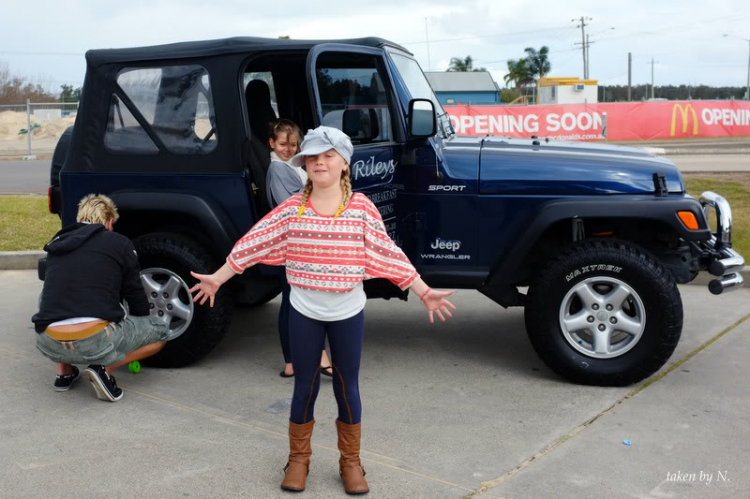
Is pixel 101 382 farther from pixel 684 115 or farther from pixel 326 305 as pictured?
pixel 684 115

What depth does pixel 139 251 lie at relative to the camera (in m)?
5.25

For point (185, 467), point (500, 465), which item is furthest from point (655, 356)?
point (185, 467)

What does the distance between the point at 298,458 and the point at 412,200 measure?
→ 2.05 meters

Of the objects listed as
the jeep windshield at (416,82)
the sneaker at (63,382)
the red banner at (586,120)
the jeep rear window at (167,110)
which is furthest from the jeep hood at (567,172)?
the red banner at (586,120)

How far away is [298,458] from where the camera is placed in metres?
3.67

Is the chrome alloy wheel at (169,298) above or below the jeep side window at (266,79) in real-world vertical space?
below

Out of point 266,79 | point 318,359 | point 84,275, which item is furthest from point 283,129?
point 318,359

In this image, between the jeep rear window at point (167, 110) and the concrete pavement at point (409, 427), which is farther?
the jeep rear window at point (167, 110)

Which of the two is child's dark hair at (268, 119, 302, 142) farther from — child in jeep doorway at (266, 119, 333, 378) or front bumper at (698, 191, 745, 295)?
front bumper at (698, 191, 745, 295)

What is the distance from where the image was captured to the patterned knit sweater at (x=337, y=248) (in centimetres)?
353

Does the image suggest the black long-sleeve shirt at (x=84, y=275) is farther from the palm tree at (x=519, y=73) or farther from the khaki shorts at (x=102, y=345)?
the palm tree at (x=519, y=73)

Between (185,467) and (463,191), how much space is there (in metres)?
2.35

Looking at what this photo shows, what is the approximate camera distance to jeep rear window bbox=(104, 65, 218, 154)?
519 centimetres

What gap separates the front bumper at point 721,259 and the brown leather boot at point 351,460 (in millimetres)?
2473
